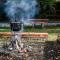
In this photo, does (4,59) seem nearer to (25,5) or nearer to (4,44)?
(4,44)

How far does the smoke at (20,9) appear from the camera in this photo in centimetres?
1164

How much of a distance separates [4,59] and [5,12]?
2.69 feet

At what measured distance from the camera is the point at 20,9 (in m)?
11.6

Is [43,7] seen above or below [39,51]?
above

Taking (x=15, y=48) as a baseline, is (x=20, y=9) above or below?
above

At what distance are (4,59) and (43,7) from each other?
3.71 ft

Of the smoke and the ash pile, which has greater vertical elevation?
the smoke

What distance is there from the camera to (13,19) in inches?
460

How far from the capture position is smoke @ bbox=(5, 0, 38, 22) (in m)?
11.6

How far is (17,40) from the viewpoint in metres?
11.7

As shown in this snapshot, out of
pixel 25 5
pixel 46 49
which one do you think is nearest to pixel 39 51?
pixel 46 49

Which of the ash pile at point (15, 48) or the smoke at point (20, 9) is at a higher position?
the smoke at point (20, 9)

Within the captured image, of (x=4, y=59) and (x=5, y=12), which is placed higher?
(x=5, y=12)

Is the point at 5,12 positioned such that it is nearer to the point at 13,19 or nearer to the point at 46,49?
the point at 13,19
